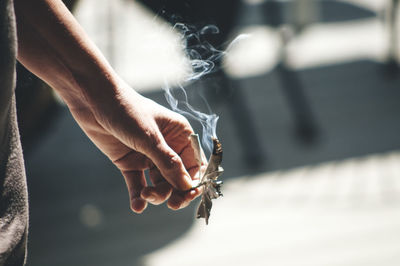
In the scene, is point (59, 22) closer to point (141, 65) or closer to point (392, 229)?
point (392, 229)

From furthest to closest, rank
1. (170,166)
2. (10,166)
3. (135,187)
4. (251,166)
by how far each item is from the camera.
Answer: (251,166) → (135,187) → (170,166) → (10,166)

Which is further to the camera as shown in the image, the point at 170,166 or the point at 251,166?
the point at 251,166

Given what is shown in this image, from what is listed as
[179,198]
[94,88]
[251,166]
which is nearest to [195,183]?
[179,198]

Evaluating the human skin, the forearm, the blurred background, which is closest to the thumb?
the human skin

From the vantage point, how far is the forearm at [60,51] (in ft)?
2.35

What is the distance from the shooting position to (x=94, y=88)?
768 mm

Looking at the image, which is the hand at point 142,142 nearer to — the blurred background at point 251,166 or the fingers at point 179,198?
the fingers at point 179,198

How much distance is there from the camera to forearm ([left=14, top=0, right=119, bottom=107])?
28.2 inches

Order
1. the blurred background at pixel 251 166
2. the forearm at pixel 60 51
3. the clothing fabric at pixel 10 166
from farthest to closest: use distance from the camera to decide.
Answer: the blurred background at pixel 251 166
the forearm at pixel 60 51
the clothing fabric at pixel 10 166

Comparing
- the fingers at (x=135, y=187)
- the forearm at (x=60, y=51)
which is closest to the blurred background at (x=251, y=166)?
the forearm at (x=60, y=51)

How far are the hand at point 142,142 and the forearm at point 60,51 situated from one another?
1.1 inches

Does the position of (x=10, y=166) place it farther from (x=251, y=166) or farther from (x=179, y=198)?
(x=251, y=166)

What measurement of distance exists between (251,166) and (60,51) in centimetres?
204

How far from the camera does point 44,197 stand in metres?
2.56
